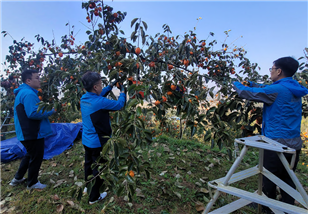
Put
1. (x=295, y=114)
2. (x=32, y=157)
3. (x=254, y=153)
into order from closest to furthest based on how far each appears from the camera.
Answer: (x=295, y=114) → (x=32, y=157) → (x=254, y=153)

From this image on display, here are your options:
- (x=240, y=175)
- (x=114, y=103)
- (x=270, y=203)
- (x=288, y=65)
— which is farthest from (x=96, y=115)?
(x=288, y=65)

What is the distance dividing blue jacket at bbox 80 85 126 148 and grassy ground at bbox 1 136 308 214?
65 centimetres

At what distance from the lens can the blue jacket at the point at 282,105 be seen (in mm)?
1553

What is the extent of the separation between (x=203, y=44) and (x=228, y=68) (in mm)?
527

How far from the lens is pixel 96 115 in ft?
5.80

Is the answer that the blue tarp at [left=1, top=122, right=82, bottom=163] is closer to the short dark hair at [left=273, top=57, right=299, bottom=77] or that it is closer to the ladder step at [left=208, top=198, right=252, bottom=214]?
the ladder step at [left=208, top=198, right=252, bottom=214]

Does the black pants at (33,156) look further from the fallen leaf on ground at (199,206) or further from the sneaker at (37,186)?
the fallen leaf on ground at (199,206)

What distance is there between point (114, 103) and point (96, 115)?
23cm

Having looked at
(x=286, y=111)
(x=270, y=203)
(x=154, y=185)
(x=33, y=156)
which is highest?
(x=286, y=111)

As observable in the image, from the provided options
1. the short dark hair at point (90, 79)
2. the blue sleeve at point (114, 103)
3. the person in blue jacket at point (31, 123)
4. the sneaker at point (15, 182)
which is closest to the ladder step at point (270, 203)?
the blue sleeve at point (114, 103)

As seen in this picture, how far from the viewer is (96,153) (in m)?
1.89

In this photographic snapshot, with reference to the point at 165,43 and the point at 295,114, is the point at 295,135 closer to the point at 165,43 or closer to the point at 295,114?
the point at 295,114

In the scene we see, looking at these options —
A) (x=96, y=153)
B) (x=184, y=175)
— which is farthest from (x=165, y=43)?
(x=184, y=175)

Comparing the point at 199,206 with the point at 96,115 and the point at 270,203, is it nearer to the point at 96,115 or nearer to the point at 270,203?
the point at 270,203
